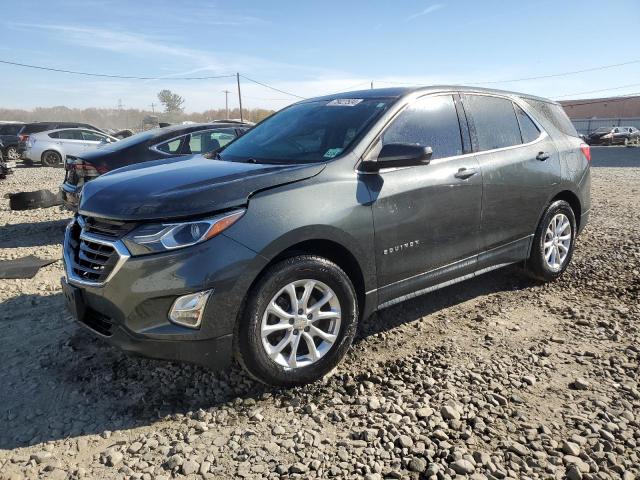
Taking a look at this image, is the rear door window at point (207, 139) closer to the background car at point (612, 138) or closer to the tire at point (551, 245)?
the tire at point (551, 245)

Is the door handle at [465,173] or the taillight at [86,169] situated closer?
the door handle at [465,173]

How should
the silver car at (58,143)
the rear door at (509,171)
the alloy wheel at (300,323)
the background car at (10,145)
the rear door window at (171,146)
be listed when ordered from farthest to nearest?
the background car at (10,145)
the silver car at (58,143)
the rear door window at (171,146)
the rear door at (509,171)
the alloy wheel at (300,323)

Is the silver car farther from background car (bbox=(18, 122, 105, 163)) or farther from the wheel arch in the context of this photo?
the wheel arch

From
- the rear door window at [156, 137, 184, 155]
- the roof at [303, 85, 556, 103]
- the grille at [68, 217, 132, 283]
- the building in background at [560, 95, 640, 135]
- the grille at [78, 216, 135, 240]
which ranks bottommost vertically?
the grille at [68, 217, 132, 283]

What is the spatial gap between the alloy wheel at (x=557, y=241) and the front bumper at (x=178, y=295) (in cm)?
313

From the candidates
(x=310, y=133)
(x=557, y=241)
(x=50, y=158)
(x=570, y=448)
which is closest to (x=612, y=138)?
(x=50, y=158)

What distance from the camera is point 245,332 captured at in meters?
2.64

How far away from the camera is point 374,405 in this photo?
8.97 feet

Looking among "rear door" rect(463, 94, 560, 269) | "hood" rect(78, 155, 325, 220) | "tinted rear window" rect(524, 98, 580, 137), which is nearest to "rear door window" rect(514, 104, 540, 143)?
"rear door" rect(463, 94, 560, 269)

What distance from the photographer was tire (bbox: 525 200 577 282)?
14.5ft

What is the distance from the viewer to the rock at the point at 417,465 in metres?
2.23

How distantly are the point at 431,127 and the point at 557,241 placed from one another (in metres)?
1.98

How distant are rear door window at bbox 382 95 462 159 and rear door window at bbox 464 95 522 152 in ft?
0.76

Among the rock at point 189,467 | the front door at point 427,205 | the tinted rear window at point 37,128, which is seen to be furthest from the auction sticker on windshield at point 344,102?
the tinted rear window at point 37,128
